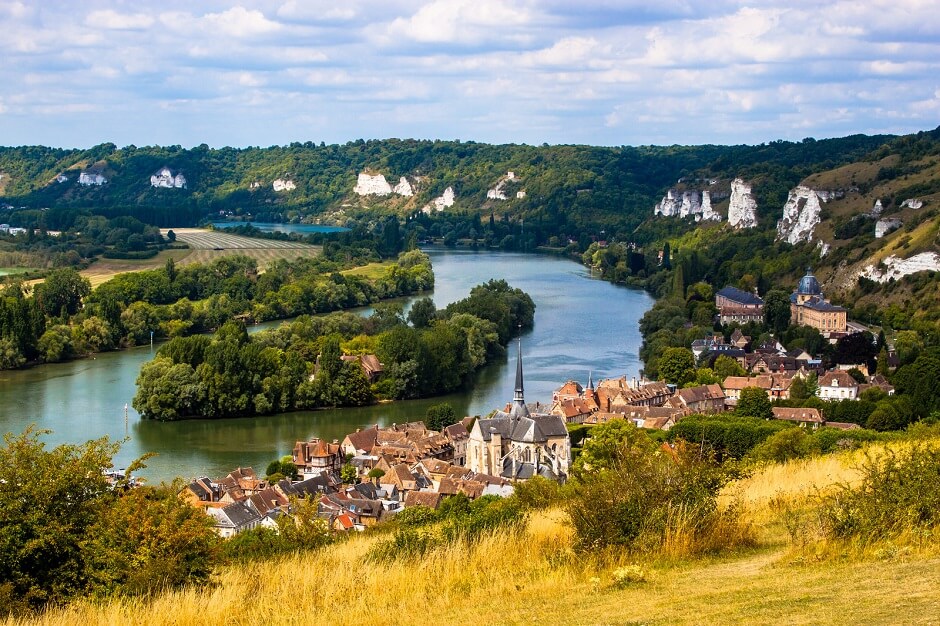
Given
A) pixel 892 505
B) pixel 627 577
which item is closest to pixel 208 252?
pixel 627 577

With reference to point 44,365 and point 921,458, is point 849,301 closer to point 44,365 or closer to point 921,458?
point 44,365

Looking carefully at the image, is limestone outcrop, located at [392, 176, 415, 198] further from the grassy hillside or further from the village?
the grassy hillside

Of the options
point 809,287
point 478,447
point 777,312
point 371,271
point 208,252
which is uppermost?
point 809,287

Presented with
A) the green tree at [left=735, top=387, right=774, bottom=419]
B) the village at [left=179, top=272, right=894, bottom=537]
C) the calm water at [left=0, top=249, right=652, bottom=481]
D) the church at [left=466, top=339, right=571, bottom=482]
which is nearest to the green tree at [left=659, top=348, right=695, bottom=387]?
the village at [left=179, top=272, right=894, bottom=537]

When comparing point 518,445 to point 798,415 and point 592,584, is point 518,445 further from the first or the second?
point 592,584

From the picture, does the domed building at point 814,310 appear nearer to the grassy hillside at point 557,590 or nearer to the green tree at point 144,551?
the grassy hillside at point 557,590

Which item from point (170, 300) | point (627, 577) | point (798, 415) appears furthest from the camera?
point (170, 300)

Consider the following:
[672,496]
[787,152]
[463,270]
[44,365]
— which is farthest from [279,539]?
[787,152]
